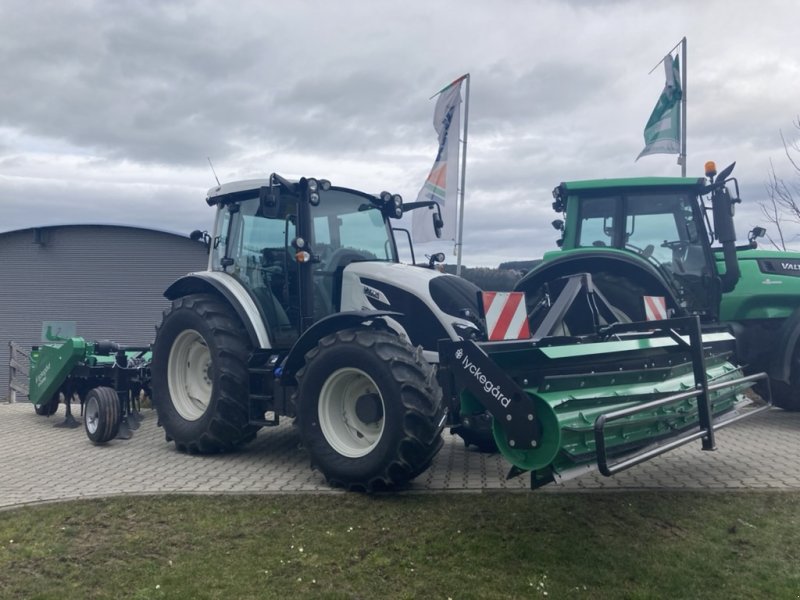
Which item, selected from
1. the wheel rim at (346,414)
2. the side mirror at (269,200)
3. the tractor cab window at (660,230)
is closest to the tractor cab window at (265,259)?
the side mirror at (269,200)

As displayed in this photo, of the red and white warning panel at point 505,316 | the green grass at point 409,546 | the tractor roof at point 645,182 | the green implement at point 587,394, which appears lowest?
the green grass at point 409,546

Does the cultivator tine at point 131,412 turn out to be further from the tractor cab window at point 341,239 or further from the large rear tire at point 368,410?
the large rear tire at point 368,410

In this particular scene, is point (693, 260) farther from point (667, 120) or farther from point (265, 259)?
point (667, 120)

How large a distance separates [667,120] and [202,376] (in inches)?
369

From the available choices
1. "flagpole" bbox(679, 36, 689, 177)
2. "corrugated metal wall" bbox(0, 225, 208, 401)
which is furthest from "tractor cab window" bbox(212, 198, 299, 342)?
"corrugated metal wall" bbox(0, 225, 208, 401)

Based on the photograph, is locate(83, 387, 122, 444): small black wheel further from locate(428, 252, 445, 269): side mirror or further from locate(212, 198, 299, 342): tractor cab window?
locate(428, 252, 445, 269): side mirror

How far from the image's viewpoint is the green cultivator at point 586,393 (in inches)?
164

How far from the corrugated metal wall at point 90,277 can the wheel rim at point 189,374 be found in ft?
47.5

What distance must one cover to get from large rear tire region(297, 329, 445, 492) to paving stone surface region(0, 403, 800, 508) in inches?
10.9

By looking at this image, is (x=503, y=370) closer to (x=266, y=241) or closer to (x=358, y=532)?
(x=358, y=532)

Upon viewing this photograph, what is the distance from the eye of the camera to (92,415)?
7859mm

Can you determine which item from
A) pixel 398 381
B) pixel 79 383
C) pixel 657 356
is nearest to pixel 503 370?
pixel 398 381

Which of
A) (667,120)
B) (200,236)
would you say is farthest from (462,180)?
(200,236)

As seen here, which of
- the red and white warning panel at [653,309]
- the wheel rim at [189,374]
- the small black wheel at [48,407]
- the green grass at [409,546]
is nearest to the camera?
the green grass at [409,546]
